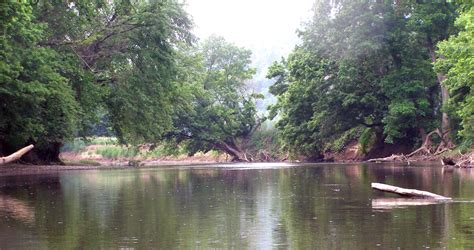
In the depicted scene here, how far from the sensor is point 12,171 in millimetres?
37875

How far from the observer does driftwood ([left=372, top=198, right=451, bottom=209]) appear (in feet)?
51.7

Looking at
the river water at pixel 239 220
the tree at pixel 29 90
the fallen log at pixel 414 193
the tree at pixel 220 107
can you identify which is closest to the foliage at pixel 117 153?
the tree at pixel 220 107

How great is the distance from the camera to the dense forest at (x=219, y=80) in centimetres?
3531

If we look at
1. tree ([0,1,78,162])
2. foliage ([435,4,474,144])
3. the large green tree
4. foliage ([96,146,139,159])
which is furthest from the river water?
foliage ([96,146,139,159])

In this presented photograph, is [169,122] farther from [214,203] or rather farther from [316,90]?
[214,203]

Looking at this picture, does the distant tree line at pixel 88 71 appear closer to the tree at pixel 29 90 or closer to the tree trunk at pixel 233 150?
the tree at pixel 29 90

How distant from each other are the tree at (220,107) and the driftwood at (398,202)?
2118 inches

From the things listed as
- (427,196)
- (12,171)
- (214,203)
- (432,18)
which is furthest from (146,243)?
(432,18)

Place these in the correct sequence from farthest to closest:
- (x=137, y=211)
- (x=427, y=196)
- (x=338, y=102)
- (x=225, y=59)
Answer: (x=225, y=59) → (x=338, y=102) → (x=427, y=196) → (x=137, y=211)

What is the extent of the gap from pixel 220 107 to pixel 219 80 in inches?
159

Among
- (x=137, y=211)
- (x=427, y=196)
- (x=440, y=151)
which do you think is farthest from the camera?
(x=440, y=151)

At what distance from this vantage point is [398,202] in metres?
16.6

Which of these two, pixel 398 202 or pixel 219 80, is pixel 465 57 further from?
pixel 219 80

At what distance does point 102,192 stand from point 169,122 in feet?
91.2
